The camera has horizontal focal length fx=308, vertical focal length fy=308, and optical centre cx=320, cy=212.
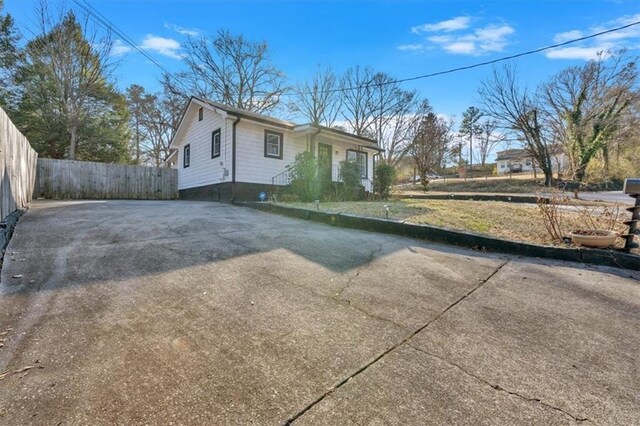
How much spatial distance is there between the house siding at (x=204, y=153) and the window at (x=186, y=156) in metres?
0.18

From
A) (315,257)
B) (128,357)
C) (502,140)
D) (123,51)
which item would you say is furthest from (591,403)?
(502,140)

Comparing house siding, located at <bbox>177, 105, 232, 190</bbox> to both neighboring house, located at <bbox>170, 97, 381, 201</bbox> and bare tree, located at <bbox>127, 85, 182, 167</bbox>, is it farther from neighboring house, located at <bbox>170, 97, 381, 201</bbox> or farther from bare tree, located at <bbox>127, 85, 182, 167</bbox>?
bare tree, located at <bbox>127, 85, 182, 167</bbox>

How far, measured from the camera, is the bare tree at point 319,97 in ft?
89.6

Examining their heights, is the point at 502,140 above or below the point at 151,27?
below

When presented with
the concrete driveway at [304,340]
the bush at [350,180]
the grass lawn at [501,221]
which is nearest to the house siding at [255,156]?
the bush at [350,180]

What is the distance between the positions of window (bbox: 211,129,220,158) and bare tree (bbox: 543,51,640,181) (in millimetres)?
20600

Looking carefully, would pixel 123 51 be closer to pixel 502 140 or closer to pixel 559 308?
pixel 559 308

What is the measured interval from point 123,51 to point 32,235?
61.5 ft

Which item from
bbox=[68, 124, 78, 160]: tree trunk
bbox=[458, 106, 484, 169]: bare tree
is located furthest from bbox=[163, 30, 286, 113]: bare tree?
bbox=[458, 106, 484, 169]: bare tree

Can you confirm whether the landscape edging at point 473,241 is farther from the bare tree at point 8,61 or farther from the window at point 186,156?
the bare tree at point 8,61

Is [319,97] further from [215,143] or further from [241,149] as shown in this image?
[241,149]

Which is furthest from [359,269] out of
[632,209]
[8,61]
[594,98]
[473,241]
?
Result: [594,98]

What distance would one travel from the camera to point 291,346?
2074mm

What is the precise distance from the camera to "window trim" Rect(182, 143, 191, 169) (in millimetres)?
15230
